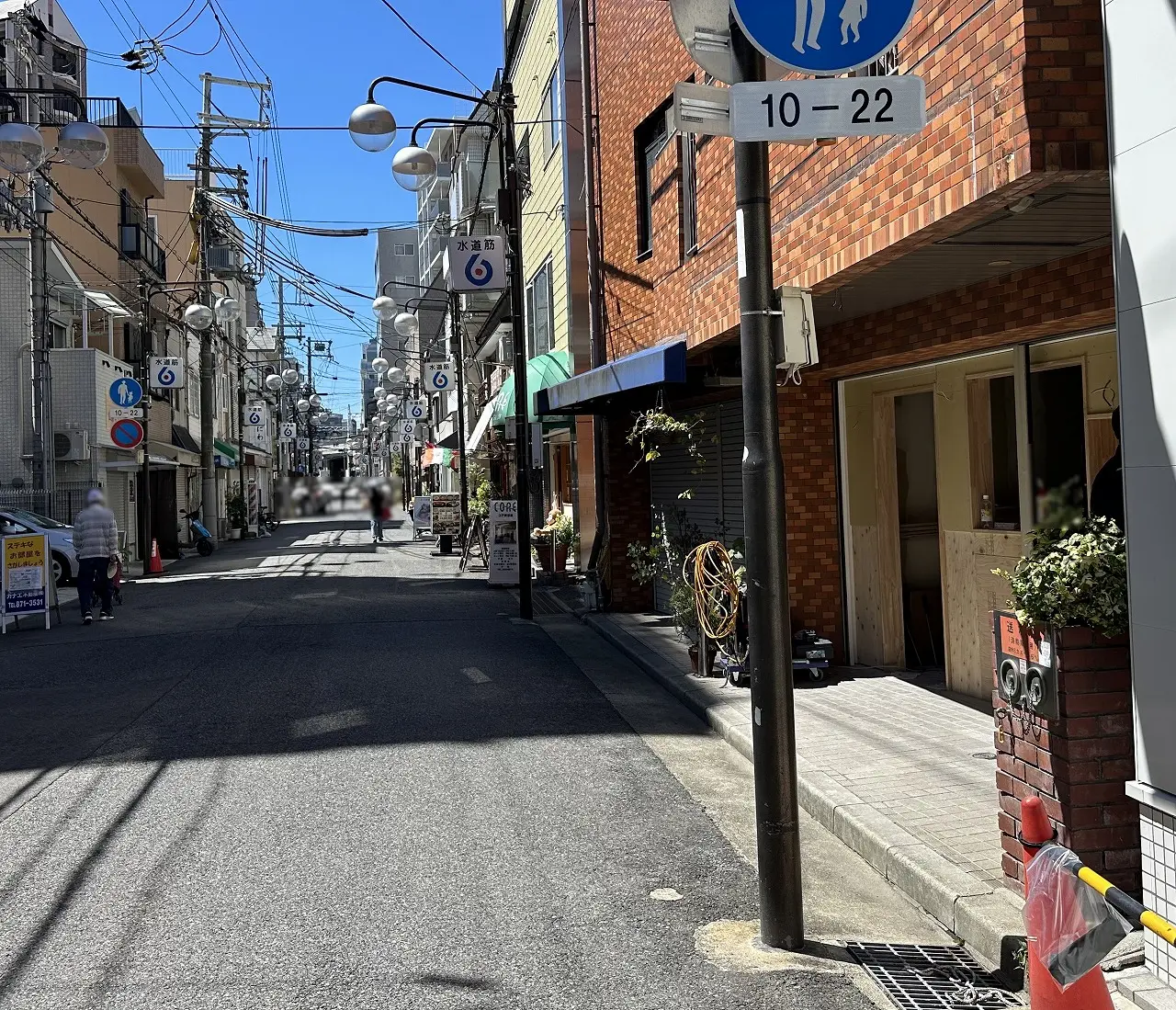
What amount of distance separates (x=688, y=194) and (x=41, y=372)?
60.7ft

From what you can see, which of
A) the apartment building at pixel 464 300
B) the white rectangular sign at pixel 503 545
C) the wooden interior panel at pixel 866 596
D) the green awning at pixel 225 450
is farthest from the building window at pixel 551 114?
the green awning at pixel 225 450

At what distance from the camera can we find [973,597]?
8781 millimetres

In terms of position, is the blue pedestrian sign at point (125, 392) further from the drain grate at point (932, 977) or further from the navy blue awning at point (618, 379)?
the drain grate at point (932, 977)

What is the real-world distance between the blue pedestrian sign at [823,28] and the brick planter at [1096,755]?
2.39m

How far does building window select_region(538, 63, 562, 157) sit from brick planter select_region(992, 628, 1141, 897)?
1756 cm

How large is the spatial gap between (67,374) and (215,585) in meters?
8.05

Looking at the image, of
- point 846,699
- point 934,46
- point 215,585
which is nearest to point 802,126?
point 934,46

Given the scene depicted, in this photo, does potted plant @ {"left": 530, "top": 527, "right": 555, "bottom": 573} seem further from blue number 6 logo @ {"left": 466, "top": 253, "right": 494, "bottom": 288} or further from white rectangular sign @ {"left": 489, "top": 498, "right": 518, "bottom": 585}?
blue number 6 logo @ {"left": 466, "top": 253, "right": 494, "bottom": 288}

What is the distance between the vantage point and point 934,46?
5895 mm

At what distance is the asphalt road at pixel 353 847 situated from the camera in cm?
419

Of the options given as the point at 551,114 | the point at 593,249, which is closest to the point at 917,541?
the point at 593,249

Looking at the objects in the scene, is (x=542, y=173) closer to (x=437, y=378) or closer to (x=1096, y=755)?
(x=437, y=378)

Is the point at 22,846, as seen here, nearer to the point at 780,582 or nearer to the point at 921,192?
the point at 780,582

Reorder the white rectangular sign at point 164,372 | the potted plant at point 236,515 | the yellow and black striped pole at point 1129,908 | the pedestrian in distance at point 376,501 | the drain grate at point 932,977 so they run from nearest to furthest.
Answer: the yellow and black striped pole at point 1129,908 < the pedestrian in distance at point 376,501 < the drain grate at point 932,977 < the white rectangular sign at point 164,372 < the potted plant at point 236,515
